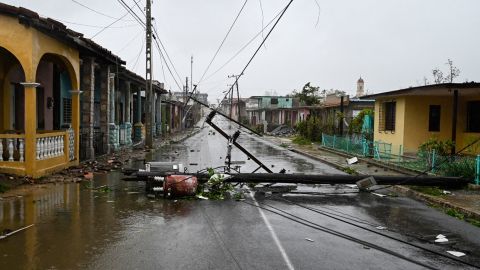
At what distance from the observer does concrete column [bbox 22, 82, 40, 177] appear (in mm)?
12906

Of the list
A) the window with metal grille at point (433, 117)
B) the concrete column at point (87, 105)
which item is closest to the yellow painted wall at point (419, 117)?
the window with metal grille at point (433, 117)

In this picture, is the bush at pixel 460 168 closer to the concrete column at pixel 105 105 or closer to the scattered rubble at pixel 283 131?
the concrete column at pixel 105 105

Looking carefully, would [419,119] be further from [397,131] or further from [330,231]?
[330,231]

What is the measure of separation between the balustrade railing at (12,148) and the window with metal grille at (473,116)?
1748 cm

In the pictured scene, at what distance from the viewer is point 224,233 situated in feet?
25.8

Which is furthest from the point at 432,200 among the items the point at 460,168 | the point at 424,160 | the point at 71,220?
the point at 71,220

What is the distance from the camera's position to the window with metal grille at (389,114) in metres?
22.6

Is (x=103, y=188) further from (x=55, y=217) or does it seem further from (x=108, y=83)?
(x=108, y=83)

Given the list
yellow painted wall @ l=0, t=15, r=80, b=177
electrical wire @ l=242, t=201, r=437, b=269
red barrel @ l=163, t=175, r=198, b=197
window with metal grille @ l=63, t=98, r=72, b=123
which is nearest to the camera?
electrical wire @ l=242, t=201, r=437, b=269

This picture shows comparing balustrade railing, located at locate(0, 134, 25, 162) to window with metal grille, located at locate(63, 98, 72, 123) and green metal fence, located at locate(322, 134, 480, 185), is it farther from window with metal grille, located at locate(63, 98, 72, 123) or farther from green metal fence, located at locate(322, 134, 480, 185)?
green metal fence, located at locate(322, 134, 480, 185)

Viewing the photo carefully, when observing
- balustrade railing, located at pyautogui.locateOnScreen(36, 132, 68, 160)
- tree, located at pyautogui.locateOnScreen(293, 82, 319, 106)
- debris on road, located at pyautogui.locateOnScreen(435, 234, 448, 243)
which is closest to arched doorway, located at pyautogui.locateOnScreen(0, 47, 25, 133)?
balustrade railing, located at pyautogui.locateOnScreen(36, 132, 68, 160)

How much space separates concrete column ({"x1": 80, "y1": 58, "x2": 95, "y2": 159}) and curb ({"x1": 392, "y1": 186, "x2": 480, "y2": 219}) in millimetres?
12231

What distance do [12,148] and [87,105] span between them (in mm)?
6023

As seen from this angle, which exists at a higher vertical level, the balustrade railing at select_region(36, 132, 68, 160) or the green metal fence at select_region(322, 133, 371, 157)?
the balustrade railing at select_region(36, 132, 68, 160)
